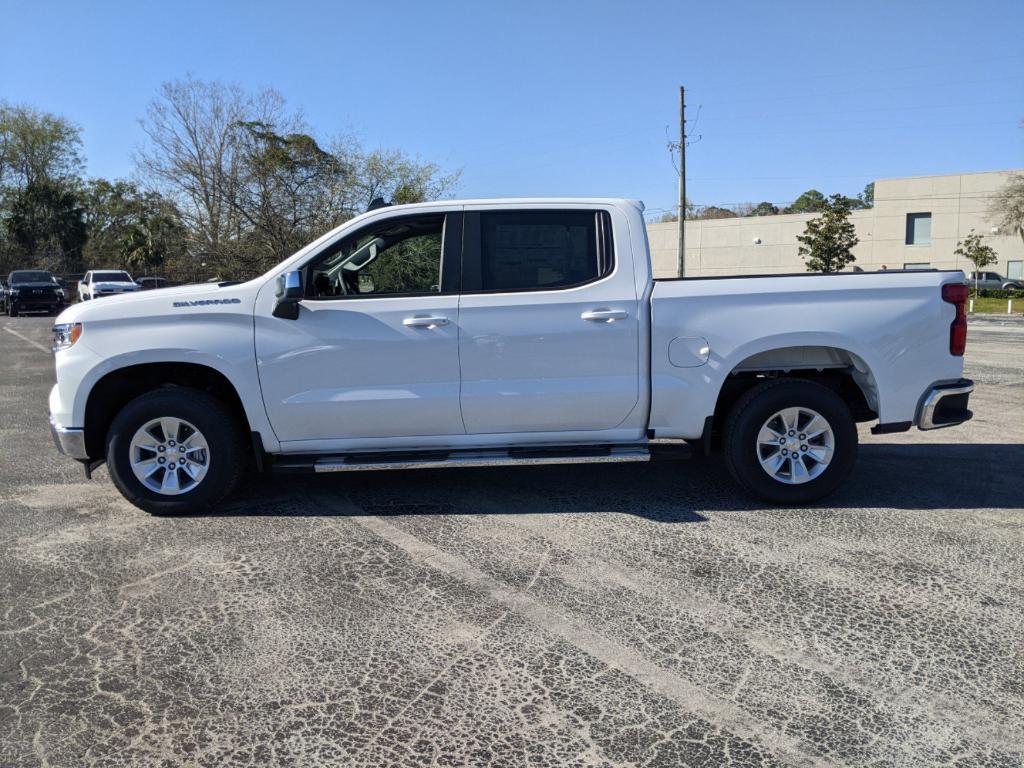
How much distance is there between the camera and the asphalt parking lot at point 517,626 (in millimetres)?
2867

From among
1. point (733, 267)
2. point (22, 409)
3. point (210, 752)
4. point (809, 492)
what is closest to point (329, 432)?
point (210, 752)

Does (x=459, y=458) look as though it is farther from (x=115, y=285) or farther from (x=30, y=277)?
(x=30, y=277)

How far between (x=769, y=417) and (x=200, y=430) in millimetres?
3733

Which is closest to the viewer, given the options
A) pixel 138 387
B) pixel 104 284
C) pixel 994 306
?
pixel 138 387

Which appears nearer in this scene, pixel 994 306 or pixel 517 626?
pixel 517 626

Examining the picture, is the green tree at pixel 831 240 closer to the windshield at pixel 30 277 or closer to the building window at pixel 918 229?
the building window at pixel 918 229

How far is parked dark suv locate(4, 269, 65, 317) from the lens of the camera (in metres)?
33.3

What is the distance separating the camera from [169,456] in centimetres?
543

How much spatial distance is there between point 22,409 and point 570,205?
773 cm

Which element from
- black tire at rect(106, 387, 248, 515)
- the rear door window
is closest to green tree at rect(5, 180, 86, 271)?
black tire at rect(106, 387, 248, 515)

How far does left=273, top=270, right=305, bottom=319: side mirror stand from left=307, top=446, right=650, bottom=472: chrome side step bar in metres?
0.98

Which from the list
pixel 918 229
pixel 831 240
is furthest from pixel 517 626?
pixel 918 229

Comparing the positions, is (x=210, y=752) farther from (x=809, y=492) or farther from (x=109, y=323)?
(x=809, y=492)

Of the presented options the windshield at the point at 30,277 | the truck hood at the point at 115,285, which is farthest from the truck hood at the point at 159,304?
the windshield at the point at 30,277
